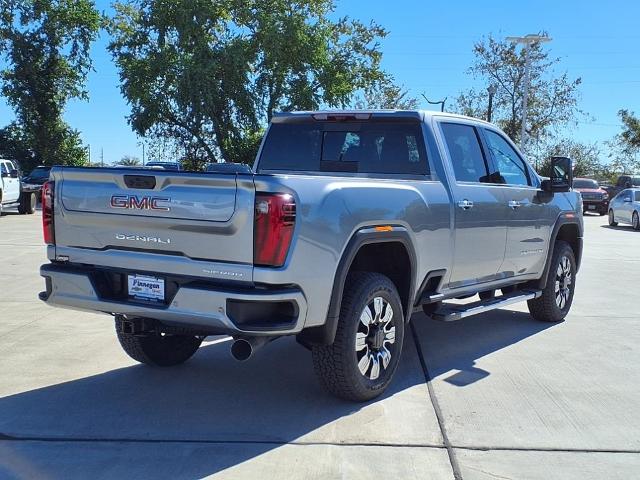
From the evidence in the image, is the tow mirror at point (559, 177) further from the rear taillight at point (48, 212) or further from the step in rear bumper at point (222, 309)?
the rear taillight at point (48, 212)

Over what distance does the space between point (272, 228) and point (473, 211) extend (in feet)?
8.02

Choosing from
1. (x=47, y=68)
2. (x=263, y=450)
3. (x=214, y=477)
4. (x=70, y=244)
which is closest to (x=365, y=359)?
(x=263, y=450)

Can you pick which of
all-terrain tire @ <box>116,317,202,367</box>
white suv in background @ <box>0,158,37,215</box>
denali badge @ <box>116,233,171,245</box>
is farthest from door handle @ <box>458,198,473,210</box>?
white suv in background @ <box>0,158,37,215</box>

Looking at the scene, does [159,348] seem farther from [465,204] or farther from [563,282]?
[563,282]

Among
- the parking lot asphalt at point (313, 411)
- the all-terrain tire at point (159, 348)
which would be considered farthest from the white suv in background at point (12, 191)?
the all-terrain tire at point (159, 348)

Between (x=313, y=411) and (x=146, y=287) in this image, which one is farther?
(x=313, y=411)

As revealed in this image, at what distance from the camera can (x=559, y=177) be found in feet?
23.8

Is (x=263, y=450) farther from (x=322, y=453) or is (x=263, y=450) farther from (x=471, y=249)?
(x=471, y=249)

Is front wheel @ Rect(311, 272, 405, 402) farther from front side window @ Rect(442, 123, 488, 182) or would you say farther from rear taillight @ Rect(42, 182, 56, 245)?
rear taillight @ Rect(42, 182, 56, 245)

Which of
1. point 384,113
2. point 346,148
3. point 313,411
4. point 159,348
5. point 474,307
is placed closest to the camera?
point 313,411

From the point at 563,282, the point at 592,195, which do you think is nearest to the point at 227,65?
the point at 592,195

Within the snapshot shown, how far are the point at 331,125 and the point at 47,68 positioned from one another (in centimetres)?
3294

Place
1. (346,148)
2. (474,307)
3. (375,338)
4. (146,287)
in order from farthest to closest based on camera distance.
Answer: (346,148), (474,307), (375,338), (146,287)

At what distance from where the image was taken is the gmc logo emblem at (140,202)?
14.0ft
